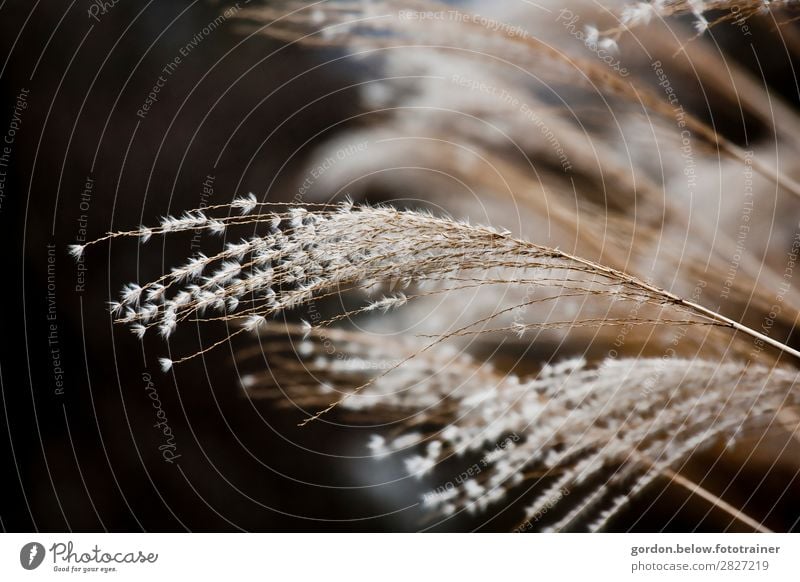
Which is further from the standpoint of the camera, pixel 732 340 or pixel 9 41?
pixel 732 340

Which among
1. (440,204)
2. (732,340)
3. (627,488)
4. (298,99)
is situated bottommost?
(627,488)

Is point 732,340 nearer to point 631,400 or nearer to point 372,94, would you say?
point 631,400

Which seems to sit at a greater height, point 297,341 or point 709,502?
point 297,341
